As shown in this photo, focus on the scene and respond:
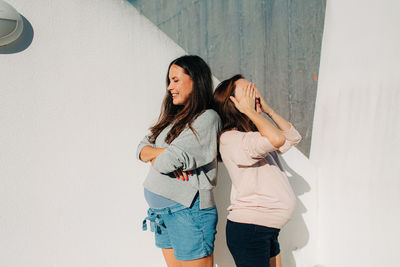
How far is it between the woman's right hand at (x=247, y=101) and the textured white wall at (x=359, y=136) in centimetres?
95

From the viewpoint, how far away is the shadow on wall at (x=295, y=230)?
2381 mm

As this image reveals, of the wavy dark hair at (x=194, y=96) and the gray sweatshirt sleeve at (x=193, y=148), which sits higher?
the wavy dark hair at (x=194, y=96)

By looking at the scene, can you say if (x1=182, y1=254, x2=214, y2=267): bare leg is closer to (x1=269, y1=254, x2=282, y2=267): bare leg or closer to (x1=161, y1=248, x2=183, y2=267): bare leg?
(x1=161, y1=248, x2=183, y2=267): bare leg

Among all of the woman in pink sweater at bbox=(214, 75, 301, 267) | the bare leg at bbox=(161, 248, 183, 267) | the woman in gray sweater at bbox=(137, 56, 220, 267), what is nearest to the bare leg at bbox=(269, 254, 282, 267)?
the woman in pink sweater at bbox=(214, 75, 301, 267)

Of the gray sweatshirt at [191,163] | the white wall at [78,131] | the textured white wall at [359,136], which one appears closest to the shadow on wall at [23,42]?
the white wall at [78,131]

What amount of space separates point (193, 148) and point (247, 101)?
1.12 ft

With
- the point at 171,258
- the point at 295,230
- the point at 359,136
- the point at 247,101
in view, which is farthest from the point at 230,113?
the point at 295,230

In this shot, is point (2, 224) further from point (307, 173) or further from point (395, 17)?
point (395, 17)

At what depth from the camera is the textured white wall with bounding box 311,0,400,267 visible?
192 cm

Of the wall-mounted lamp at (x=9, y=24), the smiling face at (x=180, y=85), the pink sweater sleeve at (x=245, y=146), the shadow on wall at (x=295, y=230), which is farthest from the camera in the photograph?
the shadow on wall at (x=295, y=230)

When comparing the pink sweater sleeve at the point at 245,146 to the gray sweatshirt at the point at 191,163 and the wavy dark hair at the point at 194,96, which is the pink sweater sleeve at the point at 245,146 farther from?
the wavy dark hair at the point at 194,96

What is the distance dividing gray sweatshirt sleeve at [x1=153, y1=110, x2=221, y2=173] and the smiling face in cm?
15

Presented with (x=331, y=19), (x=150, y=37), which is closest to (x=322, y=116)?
(x=331, y=19)

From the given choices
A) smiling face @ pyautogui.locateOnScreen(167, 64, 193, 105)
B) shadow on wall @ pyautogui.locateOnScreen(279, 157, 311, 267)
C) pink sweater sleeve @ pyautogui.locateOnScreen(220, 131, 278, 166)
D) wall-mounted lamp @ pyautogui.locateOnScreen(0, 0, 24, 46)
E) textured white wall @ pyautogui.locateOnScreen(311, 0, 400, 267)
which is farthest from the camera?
shadow on wall @ pyautogui.locateOnScreen(279, 157, 311, 267)
